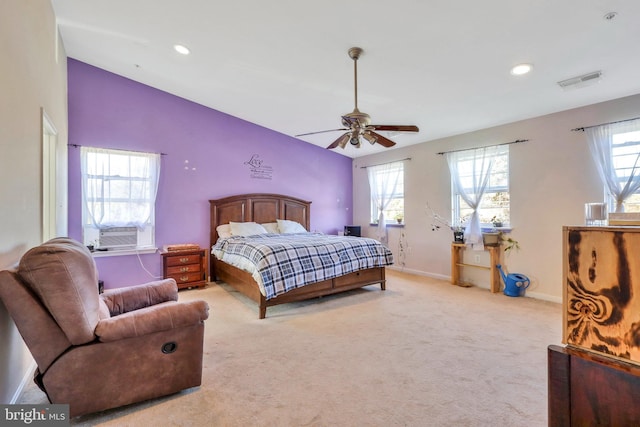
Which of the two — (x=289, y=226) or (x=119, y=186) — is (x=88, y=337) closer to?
(x=119, y=186)

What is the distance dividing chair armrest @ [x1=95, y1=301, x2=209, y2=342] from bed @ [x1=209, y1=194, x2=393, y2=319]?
1.47 m

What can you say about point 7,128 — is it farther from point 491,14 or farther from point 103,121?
point 491,14

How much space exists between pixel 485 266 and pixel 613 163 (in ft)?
6.68

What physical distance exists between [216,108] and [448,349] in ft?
16.4

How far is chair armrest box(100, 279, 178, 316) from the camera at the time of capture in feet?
7.70

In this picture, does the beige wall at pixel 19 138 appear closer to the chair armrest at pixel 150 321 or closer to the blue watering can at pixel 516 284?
the chair armrest at pixel 150 321

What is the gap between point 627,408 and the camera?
2.89ft

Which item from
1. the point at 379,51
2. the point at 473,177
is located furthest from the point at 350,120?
the point at 473,177

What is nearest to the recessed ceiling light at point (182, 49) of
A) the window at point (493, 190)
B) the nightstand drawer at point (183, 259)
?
the nightstand drawer at point (183, 259)

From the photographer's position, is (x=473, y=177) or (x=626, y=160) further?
(x=473, y=177)

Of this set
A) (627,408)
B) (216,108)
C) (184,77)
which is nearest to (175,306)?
(627,408)

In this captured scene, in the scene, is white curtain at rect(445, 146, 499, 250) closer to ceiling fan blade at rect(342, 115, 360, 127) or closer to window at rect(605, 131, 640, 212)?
window at rect(605, 131, 640, 212)

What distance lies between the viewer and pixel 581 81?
10.3 ft

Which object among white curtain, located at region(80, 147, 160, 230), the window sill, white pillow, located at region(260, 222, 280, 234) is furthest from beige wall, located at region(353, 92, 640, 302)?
the window sill
